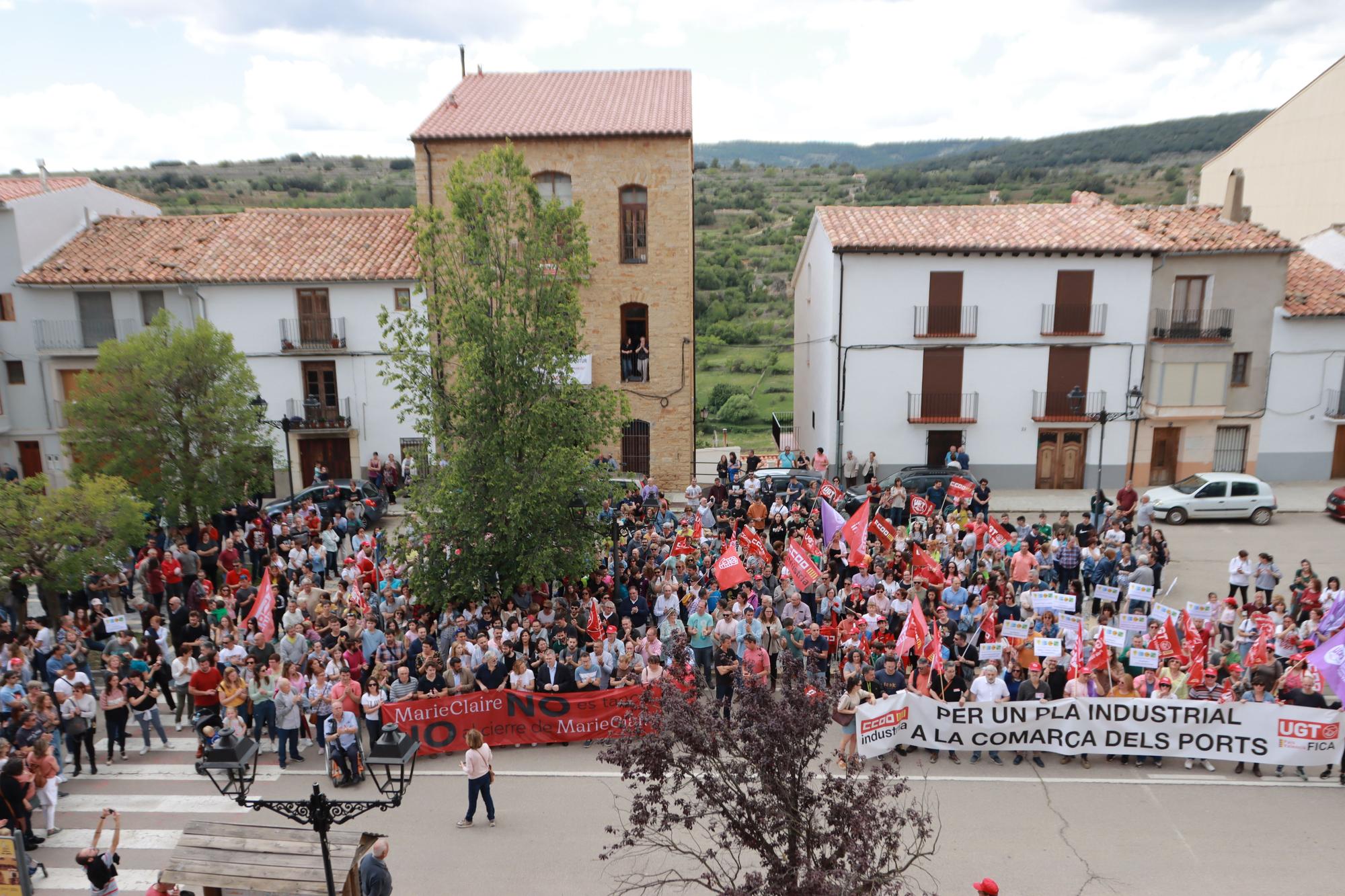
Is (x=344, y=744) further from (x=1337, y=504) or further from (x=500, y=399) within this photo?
(x=1337, y=504)

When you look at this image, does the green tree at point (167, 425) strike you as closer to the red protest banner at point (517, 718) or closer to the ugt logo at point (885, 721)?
the red protest banner at point (517, 718)

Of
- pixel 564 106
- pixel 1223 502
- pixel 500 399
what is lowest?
pixel 1223 502

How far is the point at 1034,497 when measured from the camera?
1092 inches

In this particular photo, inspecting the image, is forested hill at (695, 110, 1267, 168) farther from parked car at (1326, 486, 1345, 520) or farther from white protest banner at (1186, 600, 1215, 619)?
white protest banner at (1186, 600, 1215, 619)

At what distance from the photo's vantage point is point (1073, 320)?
2775cm

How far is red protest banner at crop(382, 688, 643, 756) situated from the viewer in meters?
13.6

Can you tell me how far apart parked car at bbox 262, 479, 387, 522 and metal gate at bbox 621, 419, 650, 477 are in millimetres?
7793

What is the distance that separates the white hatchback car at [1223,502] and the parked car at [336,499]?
2151 centimetres

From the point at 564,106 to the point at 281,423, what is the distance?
13.5 metres

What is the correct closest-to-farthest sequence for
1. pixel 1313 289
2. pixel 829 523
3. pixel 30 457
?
pixel 829 523
pixel 1313 289
pixel 30 457

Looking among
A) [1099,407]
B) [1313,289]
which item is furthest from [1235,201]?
[1099,407]

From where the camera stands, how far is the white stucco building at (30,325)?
2845 centimetres

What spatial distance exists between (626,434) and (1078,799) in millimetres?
19062

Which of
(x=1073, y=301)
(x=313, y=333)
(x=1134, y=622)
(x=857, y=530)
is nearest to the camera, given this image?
(x=1134, y=622)
